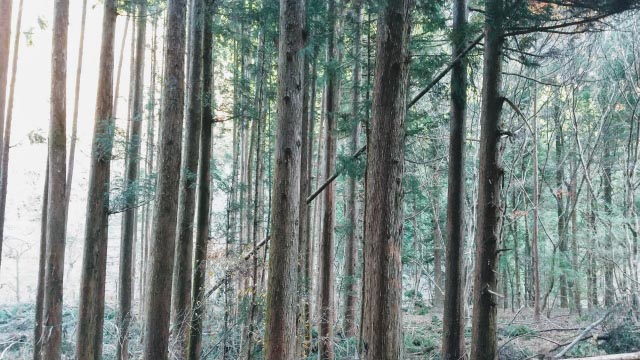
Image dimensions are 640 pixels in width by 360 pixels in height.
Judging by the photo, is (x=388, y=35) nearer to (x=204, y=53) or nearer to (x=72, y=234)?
(x=204, y=53)

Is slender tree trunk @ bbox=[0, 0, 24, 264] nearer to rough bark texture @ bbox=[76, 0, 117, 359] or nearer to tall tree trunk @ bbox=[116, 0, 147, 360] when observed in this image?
tall tree trunk @ bbox=[116, 0, 147, 360]

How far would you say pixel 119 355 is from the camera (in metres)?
6.96

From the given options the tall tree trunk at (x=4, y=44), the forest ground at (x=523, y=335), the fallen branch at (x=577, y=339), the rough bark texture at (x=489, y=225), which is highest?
the tall tree trunk at (x=4, y=44)

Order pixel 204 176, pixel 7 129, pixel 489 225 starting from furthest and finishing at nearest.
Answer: pixel 7 129 → pixel 204 176 → pixel 489 225

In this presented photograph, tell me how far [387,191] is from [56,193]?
5621mm

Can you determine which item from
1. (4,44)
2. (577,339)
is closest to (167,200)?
(4,44)

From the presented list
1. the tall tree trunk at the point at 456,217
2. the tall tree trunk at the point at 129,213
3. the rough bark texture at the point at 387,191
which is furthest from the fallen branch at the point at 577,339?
the tall tree trunk at the point at 129,213

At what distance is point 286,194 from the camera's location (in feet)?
16.7

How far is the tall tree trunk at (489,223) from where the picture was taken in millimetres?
5605

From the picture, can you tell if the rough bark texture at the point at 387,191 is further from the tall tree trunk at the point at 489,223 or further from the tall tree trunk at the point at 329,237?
the tall tree trunk at the point at 329,237

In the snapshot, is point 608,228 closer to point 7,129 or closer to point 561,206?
point 561,206

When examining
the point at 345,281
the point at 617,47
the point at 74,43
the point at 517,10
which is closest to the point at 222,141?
the point at 74,43

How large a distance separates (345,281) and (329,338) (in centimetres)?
239

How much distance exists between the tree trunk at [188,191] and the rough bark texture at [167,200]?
1.22 meters
